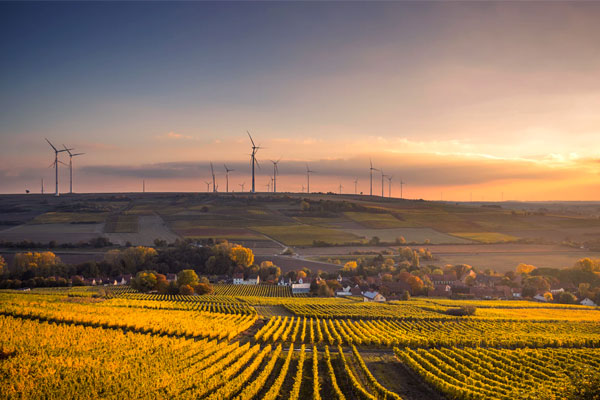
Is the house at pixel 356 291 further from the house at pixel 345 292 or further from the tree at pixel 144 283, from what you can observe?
the tree at pixel 144 283

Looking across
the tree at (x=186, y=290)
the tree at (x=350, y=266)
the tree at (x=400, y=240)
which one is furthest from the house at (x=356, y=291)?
the tree at (x=400, y=240)

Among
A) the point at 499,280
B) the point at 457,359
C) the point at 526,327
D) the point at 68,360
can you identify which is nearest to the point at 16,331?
the point at 68,360

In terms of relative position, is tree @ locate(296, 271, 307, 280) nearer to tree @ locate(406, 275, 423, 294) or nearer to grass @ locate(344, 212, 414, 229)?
tree @ locate(406, 275, 423, 294)

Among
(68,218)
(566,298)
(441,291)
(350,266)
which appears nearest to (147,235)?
(68,218)

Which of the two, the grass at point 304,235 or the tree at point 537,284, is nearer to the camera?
the tree at point 537,284

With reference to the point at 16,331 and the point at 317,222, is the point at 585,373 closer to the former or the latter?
the point at 16,331

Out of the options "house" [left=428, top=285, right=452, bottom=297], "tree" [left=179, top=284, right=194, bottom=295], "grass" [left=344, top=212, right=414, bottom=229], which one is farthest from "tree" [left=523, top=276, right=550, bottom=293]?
"tree" [left=179, top=284, right=194, bottom=295]
